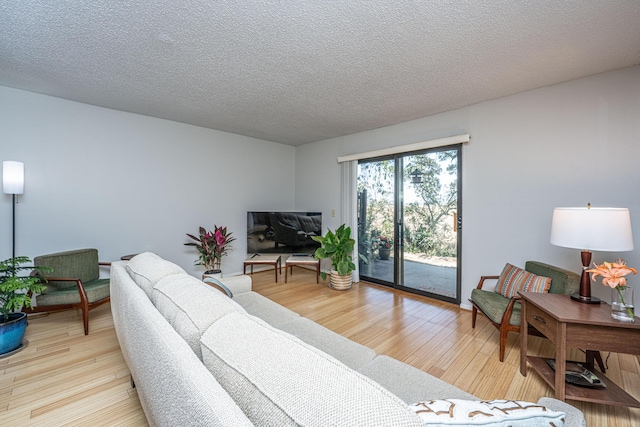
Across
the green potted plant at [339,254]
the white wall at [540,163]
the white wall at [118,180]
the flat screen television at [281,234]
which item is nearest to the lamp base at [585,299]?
the white wall at [540,163]

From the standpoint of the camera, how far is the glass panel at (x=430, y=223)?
3.44 m

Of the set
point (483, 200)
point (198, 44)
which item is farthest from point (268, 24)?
point (483, 200)

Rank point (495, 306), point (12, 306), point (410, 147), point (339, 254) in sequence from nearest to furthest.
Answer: point (12, 306), point (495, 306), point (410, 147), point (339, 254)

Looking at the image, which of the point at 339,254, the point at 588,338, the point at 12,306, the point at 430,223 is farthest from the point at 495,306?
the point at 12,306

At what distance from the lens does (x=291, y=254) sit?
15.0 feet

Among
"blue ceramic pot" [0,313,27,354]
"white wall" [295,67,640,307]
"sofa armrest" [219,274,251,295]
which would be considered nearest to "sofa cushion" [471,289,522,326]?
"white wall" [295,67,640,307]

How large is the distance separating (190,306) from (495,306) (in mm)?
2462

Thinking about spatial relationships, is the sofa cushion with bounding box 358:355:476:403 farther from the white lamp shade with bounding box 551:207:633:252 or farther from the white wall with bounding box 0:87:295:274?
the white wall with bounding box 0:87:295:274

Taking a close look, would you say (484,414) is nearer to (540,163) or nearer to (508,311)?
(508,311)

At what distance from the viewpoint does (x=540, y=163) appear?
107 inches

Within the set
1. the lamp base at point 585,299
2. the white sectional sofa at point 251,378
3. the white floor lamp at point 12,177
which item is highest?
the white floor lamp at point 12,177

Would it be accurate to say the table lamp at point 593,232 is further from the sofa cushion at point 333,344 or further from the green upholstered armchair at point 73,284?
the green upholstered armchair at point 73,284

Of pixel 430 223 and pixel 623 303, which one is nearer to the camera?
pixel 623 303

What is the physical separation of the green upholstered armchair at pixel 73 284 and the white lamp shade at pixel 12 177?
2.41ft
